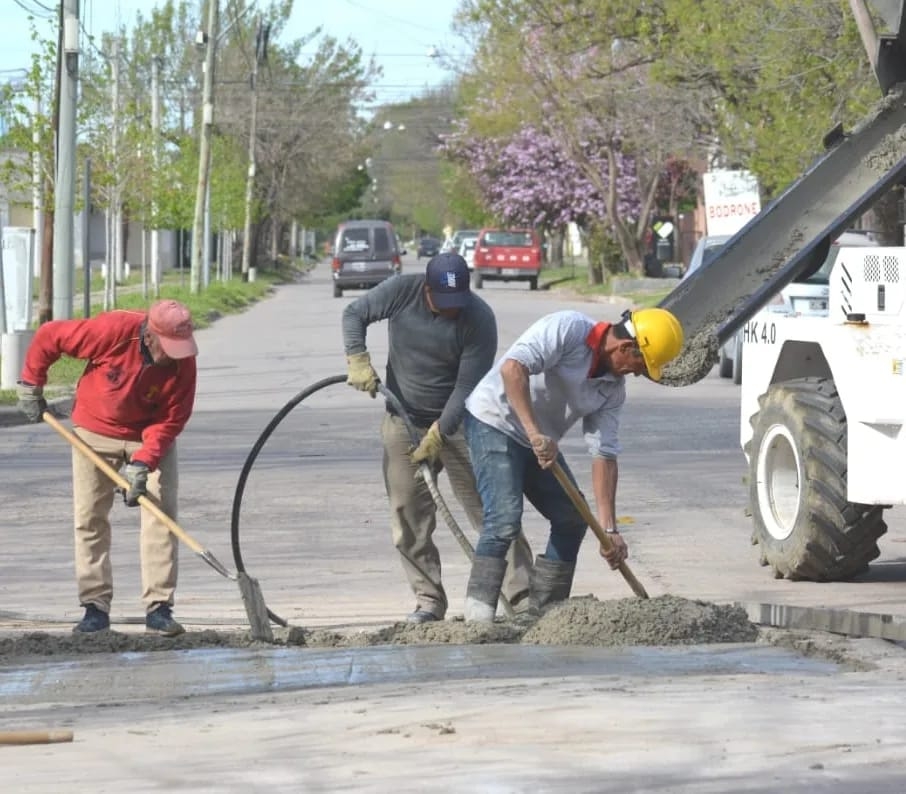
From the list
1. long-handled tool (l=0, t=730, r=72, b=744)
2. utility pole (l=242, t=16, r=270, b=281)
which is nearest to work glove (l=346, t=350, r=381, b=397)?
long-handled tool (l=0, t=730, r=72, b=744)

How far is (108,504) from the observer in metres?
9.62

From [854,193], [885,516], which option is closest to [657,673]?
[854,193]

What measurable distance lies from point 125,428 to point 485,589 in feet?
6.28

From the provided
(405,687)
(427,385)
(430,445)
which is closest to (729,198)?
(427,385)

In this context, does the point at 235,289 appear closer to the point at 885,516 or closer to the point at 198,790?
the point at 885,516

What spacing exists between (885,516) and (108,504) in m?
6.19

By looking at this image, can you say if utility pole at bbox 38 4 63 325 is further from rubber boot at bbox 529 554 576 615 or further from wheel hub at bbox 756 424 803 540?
rubber boot at bbox 529 554 576 615

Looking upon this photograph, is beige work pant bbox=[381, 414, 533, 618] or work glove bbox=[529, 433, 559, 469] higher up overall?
work glove bbox=[529, 433, 559, 469]

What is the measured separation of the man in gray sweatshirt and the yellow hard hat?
4.47ft

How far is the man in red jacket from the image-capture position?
30.6ft

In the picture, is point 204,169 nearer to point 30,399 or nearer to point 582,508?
point 30,399

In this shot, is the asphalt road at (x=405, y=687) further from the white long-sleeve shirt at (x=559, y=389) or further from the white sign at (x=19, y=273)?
the white sign at (x=19, y=273)

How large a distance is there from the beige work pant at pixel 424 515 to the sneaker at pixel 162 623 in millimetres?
1216

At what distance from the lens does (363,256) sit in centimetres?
5659
